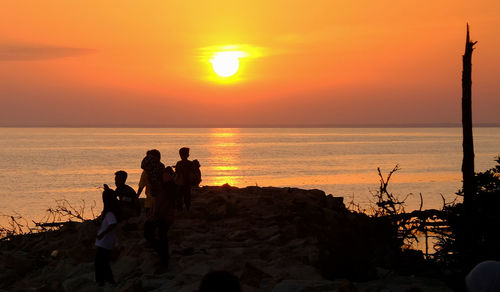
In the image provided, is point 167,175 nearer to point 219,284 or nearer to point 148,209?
point 148,209

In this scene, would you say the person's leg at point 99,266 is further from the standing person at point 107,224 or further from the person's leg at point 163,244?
the person's leg at point 163,244

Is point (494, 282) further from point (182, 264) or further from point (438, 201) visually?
point (438, 201)

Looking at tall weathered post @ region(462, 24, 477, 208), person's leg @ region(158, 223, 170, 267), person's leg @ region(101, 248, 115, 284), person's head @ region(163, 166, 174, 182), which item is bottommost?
person's leg @ region(101, 248, 115, 284)

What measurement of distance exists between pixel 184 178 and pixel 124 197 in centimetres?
432

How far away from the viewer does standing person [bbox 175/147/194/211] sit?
1769 cm

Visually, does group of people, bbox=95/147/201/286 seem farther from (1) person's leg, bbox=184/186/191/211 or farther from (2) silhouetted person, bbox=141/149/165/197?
(1) person's leg, bbox=184/186/191/211

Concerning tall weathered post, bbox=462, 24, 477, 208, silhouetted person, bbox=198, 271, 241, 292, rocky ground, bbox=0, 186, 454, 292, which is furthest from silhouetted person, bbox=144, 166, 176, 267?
silhouetted person, bbox=198, 271, 241, 292

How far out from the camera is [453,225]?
48.6 feet

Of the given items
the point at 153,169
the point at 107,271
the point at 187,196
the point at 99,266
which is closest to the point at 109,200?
the point at 99,266

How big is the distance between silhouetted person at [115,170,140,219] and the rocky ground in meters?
1.20

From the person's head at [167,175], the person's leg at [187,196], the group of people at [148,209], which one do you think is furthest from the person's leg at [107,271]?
the person's leg at [187,196]

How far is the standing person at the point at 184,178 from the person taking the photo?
17.7 m

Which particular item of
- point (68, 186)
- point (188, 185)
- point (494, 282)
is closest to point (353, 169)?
point (68, 186)

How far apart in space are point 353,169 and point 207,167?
20.0 meters
